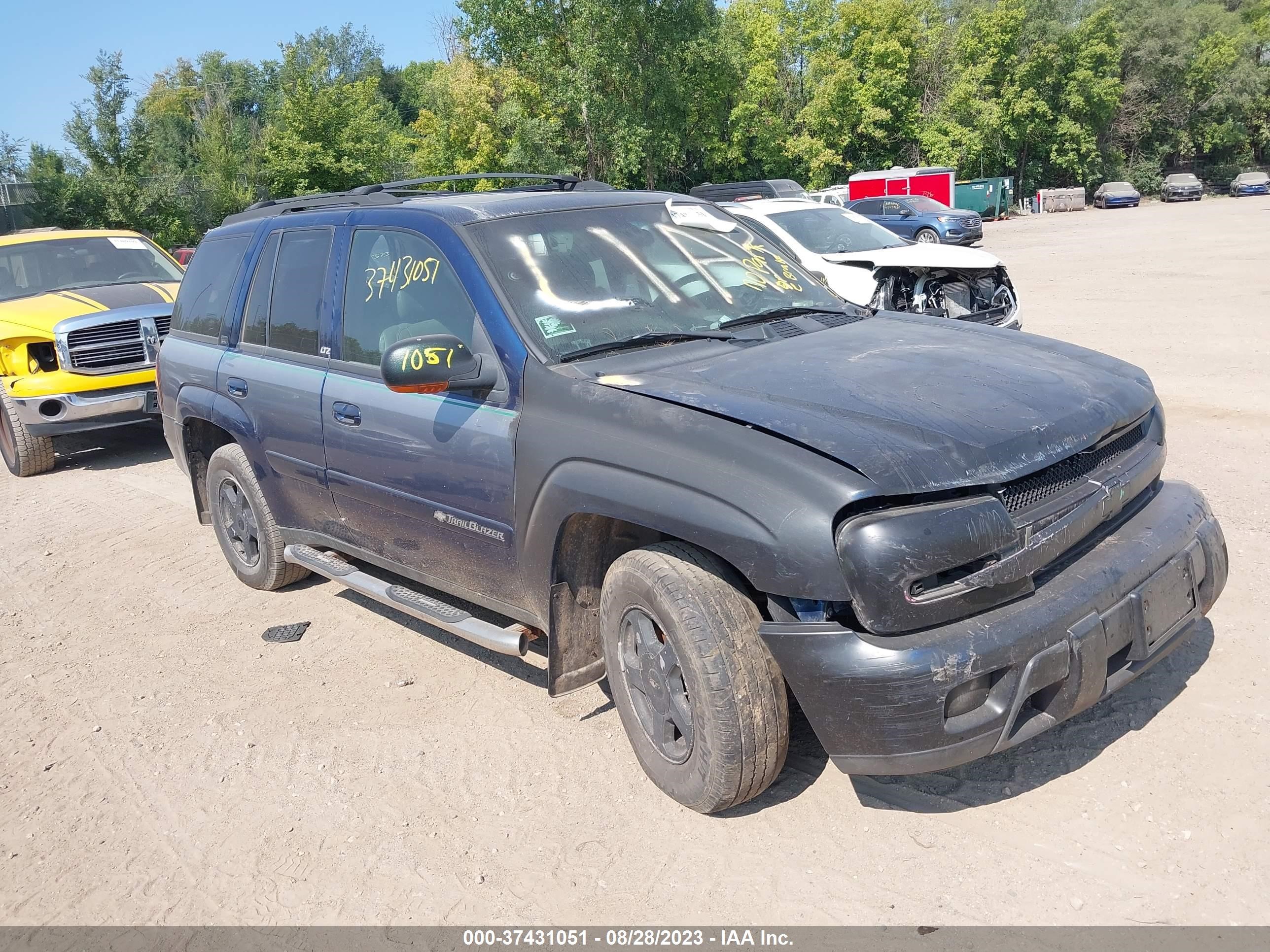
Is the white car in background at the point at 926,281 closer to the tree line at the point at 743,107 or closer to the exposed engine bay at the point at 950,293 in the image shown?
the exposed engine bay at the point at 950,293

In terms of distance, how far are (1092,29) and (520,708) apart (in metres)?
56.2

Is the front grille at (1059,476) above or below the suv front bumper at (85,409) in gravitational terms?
above

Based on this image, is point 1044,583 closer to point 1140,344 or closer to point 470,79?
point 1140,344

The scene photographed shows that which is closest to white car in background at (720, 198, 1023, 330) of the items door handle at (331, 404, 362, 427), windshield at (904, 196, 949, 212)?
door handle at (331, 404, 362, 427)

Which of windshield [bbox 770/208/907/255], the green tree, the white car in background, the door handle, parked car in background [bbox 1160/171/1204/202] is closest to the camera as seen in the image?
the door handle

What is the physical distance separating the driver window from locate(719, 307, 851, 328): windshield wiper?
0.98m

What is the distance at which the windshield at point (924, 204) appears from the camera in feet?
95.3

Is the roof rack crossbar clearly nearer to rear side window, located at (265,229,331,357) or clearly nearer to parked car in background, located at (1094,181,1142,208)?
rear side window, located at (265,229,331,357)

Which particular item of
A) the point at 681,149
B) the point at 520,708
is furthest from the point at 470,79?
the point at 520,708

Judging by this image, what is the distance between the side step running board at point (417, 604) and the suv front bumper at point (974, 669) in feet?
4.11

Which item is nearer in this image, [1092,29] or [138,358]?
[138,358]

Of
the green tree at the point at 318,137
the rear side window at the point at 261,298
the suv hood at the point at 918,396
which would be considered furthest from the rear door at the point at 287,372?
the green tree at the point at 318,137

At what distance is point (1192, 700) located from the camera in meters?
3.55

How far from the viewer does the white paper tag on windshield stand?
437 cm
